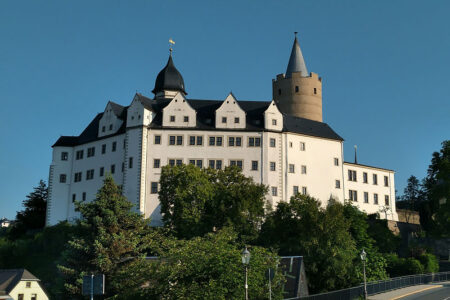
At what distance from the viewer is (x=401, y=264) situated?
55.9m

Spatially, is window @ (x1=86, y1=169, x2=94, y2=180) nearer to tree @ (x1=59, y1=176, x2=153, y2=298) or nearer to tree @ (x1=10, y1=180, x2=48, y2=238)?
tree @ (x1=10, y1=180, x2=48, y2=238)

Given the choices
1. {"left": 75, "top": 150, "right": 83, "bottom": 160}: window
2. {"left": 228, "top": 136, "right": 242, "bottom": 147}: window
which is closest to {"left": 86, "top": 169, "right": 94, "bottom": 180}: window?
{"left": 75, "top": 150, "right": 83, "bottom": 160}: window

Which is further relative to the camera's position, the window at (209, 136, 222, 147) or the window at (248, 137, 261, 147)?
the window at (248, 137, 261, 147)

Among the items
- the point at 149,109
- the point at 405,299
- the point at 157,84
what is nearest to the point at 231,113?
the point at 149,109

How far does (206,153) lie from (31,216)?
32.6 m

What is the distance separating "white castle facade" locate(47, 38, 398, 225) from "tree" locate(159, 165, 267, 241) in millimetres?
9336

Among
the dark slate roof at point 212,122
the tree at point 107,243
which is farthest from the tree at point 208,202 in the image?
the dark slate roof at point 212,122

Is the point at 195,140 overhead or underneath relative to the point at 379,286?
overhead

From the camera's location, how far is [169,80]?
84.6 metres

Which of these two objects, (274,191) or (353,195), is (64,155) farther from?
(353,195)

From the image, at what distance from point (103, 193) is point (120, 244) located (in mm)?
5582

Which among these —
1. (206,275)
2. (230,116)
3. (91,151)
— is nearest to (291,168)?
(230,116)

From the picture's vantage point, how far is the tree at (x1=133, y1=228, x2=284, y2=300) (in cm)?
2872

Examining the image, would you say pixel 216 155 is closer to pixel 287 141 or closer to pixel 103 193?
pixel 287 141
